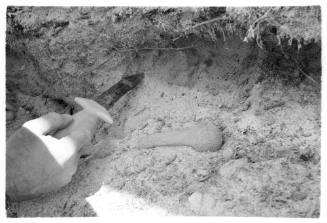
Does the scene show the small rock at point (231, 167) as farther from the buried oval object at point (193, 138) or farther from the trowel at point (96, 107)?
the trowel at point (96, 107)

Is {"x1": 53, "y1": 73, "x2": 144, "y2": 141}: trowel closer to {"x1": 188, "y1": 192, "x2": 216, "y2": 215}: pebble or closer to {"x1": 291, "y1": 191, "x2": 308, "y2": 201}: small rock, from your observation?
{"x1": 188, "y1": 192, "x2": 216, "y2": 215}: pebble

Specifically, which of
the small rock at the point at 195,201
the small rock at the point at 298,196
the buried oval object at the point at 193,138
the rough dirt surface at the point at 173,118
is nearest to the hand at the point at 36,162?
the rough dirt surface at the point at 173,118

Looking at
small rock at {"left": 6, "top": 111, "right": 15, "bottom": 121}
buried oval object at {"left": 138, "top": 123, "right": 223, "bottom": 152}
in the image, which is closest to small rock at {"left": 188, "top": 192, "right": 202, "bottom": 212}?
buried oval object at {"left": 138, "top": 123, "right": 223, "bottom": 152}

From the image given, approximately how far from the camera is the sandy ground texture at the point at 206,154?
169 centimetres

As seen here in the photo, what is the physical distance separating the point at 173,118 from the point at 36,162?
761 mm

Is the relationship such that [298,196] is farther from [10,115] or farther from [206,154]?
[10,115]

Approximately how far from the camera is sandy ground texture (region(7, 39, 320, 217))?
169 centimetres

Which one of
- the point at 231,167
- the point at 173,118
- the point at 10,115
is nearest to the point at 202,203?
the point at 231,167

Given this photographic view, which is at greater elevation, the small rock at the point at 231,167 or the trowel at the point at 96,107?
the trowel at the point at 96,107

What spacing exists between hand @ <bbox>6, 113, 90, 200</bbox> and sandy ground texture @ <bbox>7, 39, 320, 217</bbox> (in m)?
0.13

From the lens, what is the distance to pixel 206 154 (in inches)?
74.6

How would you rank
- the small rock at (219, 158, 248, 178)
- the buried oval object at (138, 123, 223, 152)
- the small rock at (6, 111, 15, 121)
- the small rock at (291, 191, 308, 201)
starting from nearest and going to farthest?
the small rock at (291, 191, 308, 201), the small rock at (219, 158, 248, 178), the buried oval object at (138, 123, 223, 152), the small rock at (6, 111, 15, 121)
